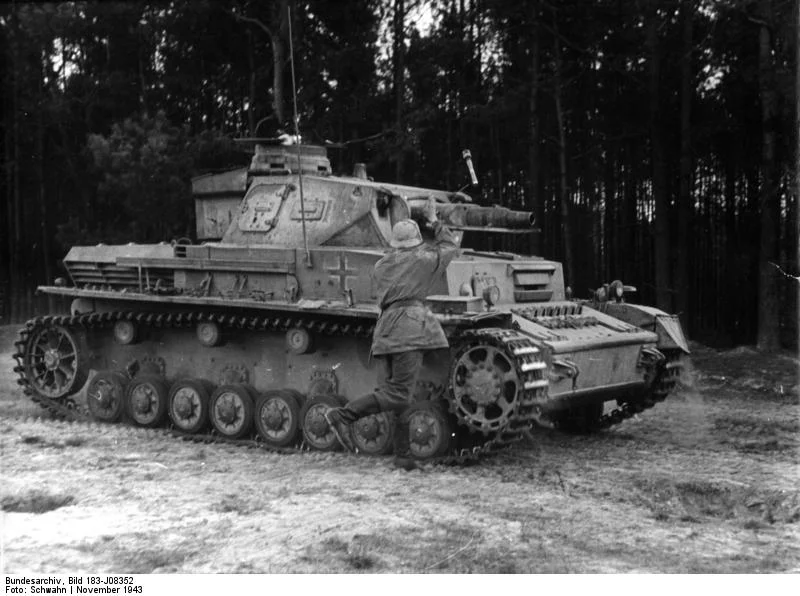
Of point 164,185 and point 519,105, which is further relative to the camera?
point 519,105

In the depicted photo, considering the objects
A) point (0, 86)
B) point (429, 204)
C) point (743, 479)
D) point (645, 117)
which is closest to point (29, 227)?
point (0, 86)

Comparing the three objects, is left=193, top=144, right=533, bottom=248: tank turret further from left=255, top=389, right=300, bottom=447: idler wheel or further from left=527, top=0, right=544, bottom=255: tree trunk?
left=527, top=0, right=544, bottom=255: tree trunk

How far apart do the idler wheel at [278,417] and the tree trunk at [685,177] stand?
9673 mm

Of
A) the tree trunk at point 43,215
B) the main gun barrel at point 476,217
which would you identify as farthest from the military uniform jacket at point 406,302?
the tree trunk at point 43,215

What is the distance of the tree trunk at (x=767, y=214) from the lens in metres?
17.0

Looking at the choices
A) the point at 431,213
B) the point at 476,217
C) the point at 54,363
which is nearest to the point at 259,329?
the point at 431,213

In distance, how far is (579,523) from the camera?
7824mm

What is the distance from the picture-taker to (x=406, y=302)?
9711 mm

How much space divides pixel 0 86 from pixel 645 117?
1271 centimetres

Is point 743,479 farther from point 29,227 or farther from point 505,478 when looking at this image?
point 29,227

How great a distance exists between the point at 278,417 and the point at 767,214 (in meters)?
9.86

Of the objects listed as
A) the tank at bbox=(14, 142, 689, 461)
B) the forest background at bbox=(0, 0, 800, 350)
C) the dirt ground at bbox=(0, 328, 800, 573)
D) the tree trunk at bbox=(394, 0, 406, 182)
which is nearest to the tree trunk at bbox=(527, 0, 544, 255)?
the forest background at bbox=(0, 0, 800, 350)

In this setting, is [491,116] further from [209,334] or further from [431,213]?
[431,213]
